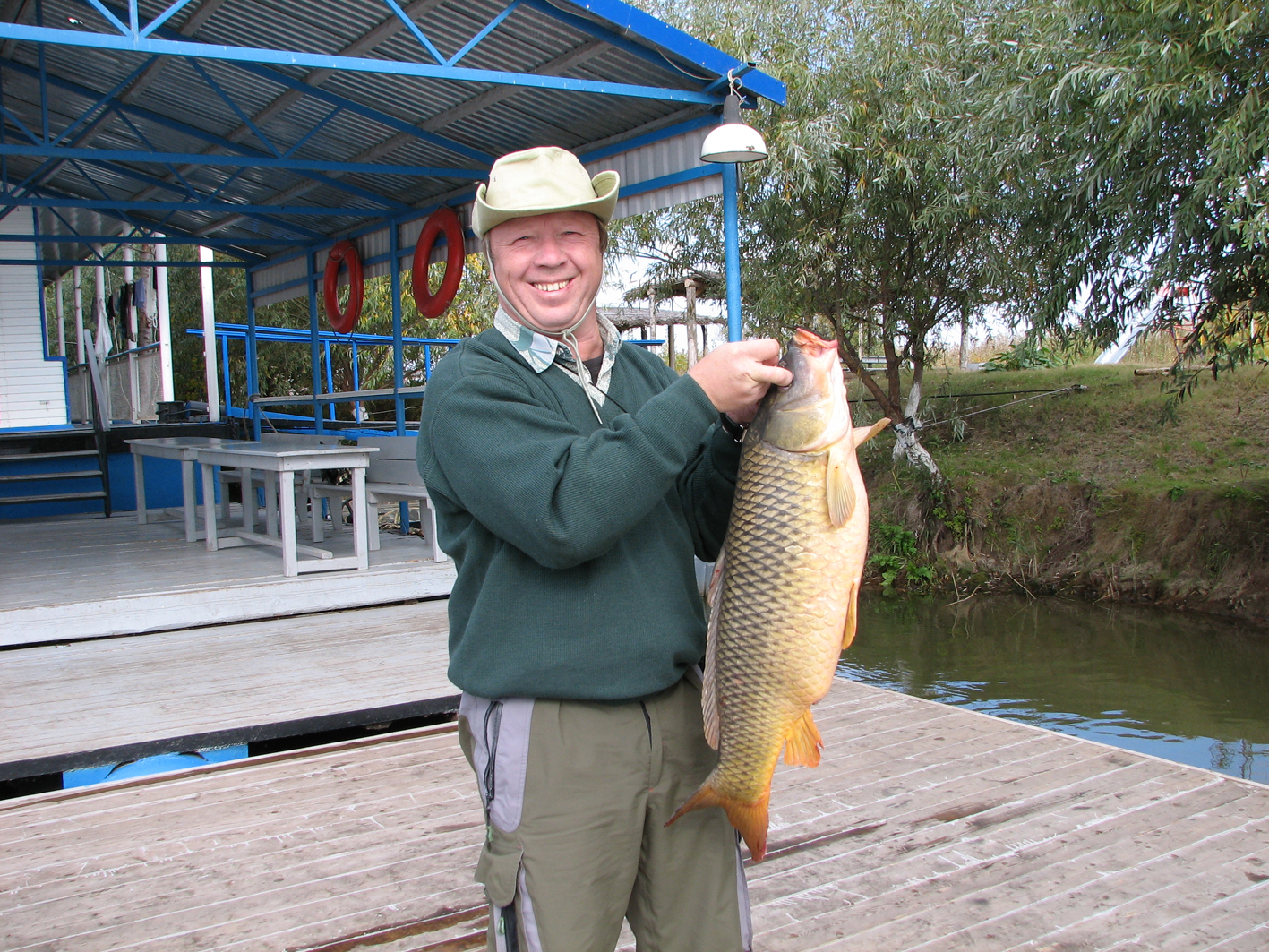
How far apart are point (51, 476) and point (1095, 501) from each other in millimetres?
12361

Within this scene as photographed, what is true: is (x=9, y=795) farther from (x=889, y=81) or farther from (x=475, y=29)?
(x=889, y=81)

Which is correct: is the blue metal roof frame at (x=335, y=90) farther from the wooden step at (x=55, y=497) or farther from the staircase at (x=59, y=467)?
→ the wooden step at (x=55, y=497)

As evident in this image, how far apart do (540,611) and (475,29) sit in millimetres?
6041

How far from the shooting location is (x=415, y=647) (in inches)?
230

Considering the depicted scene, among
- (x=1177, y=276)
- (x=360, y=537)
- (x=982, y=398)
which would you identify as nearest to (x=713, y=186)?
(x=360, y=537)

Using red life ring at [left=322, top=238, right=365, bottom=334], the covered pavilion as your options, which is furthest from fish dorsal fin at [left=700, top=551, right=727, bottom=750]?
red life ring at [left=322, top=238, right=365, bottom=334]

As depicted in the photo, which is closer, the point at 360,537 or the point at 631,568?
the point at 631,568

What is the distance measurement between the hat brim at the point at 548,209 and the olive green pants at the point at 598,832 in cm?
83

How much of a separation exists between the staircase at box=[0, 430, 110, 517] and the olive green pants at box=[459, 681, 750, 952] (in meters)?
11.5

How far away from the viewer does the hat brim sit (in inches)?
67.9

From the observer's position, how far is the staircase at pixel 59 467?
1176 centimetres

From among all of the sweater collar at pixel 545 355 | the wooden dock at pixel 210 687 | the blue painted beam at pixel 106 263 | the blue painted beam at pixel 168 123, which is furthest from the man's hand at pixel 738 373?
the blue painted beam at pixel 106 263

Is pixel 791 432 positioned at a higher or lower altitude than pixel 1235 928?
higher

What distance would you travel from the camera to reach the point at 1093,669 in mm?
9875
